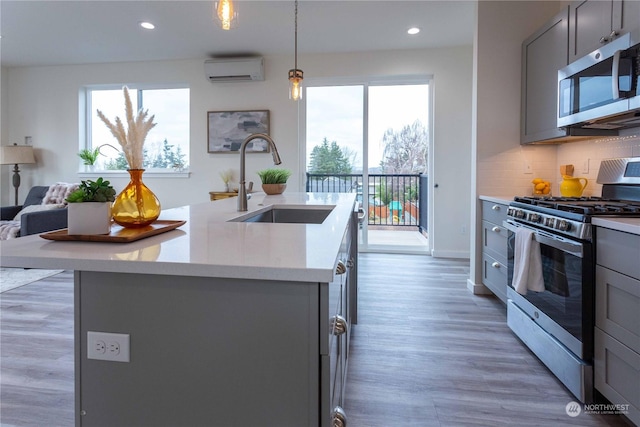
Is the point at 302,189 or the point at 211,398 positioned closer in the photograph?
the point at 211,398

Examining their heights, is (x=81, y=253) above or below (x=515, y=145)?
below

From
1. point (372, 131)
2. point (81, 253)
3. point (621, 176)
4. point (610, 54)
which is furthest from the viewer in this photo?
point (372, 131)

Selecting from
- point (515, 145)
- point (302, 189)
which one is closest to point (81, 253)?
point (515, 145)

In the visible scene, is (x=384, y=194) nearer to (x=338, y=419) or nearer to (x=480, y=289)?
(x=480, y=289)

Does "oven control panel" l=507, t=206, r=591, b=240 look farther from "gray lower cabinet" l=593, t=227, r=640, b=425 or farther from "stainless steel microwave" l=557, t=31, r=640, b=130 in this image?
"stainless steel microwave" l=557, t=31, r=640, b=130

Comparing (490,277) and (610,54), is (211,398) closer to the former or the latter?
(610,54)

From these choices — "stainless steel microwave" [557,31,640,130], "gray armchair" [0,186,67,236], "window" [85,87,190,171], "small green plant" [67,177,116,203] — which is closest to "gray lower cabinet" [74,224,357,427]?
"small green plant" [67,177,116,203]

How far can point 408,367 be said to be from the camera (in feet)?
6.62

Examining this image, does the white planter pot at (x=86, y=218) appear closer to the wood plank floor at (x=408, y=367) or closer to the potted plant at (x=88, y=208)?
the potted plant at (x=88, y=208)

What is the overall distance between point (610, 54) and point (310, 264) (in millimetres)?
2234

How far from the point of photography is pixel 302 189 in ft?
16.6

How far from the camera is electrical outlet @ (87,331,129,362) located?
901 millimetres

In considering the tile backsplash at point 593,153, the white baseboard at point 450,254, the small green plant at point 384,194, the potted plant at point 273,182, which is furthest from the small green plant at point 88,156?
the tile backsplash at point 593,153

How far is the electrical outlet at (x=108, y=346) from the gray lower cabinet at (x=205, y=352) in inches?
0.5
